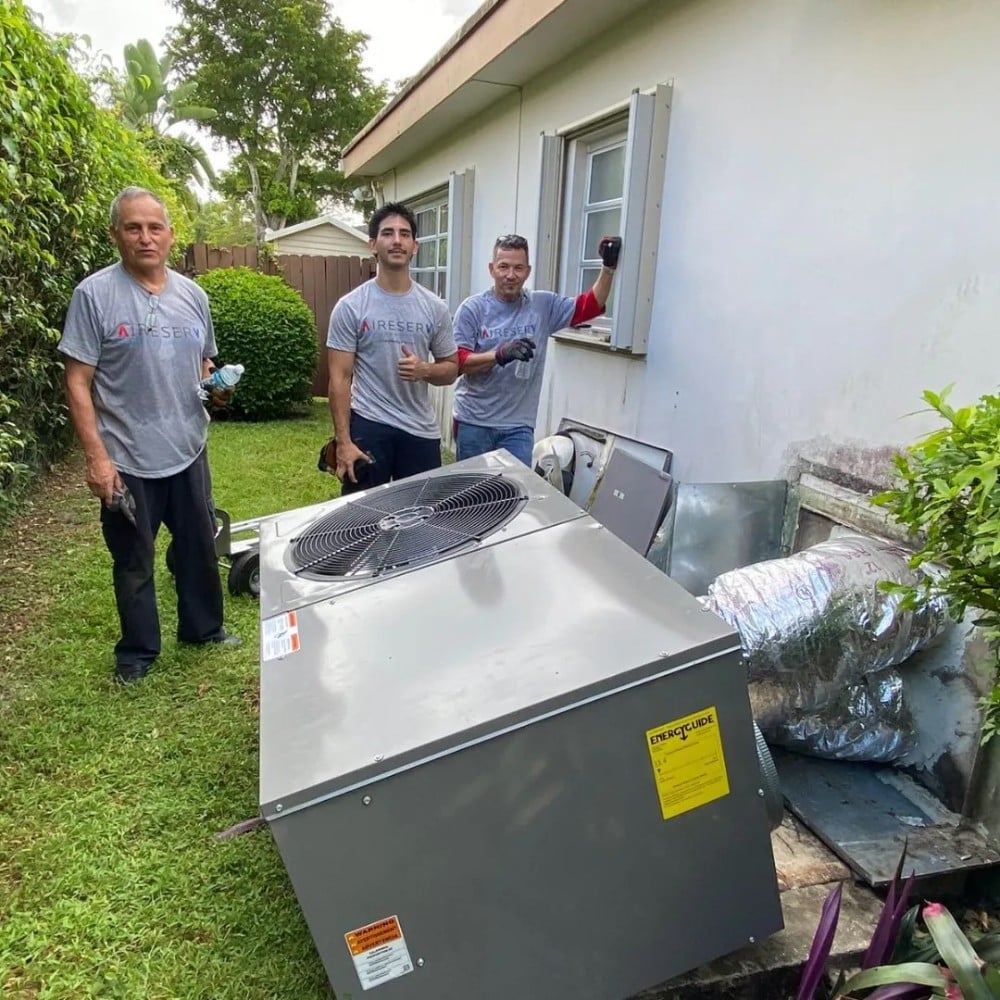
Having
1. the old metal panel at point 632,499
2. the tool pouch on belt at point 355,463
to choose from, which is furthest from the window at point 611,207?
the tool pouch on belt at point 355,463

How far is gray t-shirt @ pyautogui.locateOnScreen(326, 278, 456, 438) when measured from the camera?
3016mm

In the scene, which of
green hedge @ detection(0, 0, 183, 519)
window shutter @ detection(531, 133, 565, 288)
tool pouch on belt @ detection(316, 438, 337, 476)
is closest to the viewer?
green hedge @ detection(0, 0, 183, 519)

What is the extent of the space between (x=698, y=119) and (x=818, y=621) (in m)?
2.22

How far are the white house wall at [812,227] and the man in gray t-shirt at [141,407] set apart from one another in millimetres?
1970

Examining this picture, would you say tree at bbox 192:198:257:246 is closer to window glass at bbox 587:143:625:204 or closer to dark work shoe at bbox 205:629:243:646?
window glass at bbox 587:143:625:204

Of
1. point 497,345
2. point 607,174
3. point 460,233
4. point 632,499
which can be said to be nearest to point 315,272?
point 460,233

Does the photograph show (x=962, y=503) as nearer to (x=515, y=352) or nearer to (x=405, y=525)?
(x=405, y=525)

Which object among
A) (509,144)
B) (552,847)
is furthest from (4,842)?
(509,144)

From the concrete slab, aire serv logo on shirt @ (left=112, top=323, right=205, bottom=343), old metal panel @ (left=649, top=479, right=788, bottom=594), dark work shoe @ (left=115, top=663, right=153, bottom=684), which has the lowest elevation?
dark work shoe @ (left=115, top=663, right=153, bottom=684)

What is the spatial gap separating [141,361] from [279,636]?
1.49 metres

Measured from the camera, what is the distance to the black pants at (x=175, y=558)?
8.64ft

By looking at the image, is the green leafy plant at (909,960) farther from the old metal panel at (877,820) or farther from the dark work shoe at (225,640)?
the dark work shoe at (225,640)

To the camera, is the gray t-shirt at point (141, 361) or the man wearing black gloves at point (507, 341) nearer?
the gray t-shirt at point (141, 361)

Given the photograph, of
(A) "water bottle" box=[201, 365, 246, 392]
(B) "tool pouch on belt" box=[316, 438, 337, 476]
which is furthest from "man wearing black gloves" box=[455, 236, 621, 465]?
(A) "water bottle" box=[201, 365, 246, 392]
